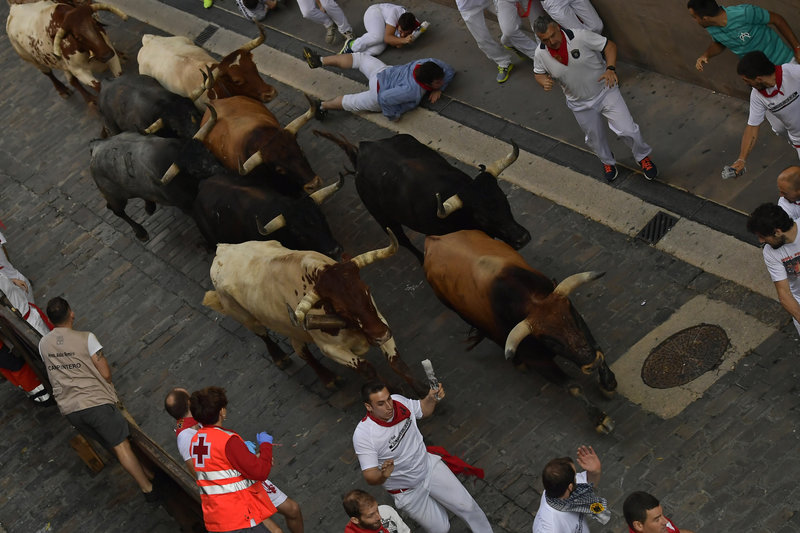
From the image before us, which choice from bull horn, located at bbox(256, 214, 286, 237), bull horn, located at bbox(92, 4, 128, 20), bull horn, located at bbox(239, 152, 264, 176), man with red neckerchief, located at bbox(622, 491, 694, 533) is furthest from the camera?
bull horn, located at bbox(92, 4, 128, 20)

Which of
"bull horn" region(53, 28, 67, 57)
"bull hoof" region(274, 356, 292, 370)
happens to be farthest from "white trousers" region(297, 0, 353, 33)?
"bull hoof" region(274, 356, 292, 370)

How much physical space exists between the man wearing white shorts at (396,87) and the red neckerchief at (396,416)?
6678 millimetres

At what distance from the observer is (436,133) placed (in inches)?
559

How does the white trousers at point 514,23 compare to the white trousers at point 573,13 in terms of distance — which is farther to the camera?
the white trousers at point 514,23

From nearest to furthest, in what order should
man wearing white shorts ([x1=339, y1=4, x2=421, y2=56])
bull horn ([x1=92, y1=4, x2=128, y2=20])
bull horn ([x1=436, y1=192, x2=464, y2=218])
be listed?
1. bull horn ([x1=436, y1=192, x2=464, y2=218])
2. man wearing white shorts ([x1=339, y1=4, x2=421, y2=56])
3. bull horn ([x1=92, y1=4, x2=128, y2=20])

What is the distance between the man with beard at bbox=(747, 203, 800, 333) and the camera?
8.52 m

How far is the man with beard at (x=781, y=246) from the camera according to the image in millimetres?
8523

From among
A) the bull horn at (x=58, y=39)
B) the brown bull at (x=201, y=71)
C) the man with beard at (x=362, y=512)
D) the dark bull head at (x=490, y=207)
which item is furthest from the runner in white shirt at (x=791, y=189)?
the bull horn at (x=58, y=39)

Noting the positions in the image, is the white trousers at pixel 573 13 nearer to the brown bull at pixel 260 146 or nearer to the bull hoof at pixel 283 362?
the brown bull at pixel 260 146

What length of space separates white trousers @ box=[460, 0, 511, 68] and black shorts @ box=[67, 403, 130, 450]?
6.97 meters

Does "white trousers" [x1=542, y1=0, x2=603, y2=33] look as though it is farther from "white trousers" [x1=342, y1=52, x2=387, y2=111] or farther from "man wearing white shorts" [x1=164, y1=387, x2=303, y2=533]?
"man wearing white shorts" [x1=164, y1=387, x2=303, y2=533]

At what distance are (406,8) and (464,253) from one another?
279 inches

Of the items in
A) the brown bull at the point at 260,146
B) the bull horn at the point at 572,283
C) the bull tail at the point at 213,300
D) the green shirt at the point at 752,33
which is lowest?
the bull tail at the point at 213,300

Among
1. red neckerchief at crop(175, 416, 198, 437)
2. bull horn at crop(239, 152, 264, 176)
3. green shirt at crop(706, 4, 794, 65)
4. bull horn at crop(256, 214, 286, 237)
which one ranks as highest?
red neckerchief at crop(175, 416, 198, 437)
